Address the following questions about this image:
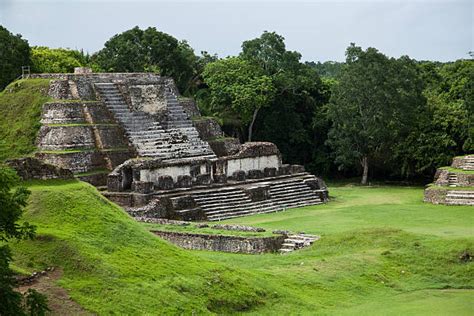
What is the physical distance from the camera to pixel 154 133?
37.0 metres

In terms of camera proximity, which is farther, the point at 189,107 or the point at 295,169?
the point at 189,107

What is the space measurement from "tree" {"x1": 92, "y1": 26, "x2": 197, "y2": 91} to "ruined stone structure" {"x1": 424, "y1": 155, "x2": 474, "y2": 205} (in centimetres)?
2005

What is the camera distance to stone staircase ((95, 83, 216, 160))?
36.0 metres

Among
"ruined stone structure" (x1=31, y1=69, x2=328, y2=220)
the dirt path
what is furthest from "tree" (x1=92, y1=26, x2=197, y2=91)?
the dirt path

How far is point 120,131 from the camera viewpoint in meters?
36.2

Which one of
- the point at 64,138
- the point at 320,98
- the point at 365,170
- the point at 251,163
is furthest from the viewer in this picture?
the point at 320,98

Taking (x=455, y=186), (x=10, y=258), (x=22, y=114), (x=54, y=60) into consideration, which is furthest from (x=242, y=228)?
(x=54, y=60)

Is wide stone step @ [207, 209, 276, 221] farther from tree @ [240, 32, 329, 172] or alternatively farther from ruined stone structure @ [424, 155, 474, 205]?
tree @ [240, 32, 329, 172]

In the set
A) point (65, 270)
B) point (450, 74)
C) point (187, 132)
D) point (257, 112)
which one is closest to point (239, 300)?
point (65, 270)

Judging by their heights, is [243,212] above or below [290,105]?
below

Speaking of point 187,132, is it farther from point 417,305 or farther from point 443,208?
point 417,305

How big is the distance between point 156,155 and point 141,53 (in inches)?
683

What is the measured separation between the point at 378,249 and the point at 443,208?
1204 centimetres

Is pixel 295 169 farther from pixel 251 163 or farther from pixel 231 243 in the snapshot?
pixel 231 243
